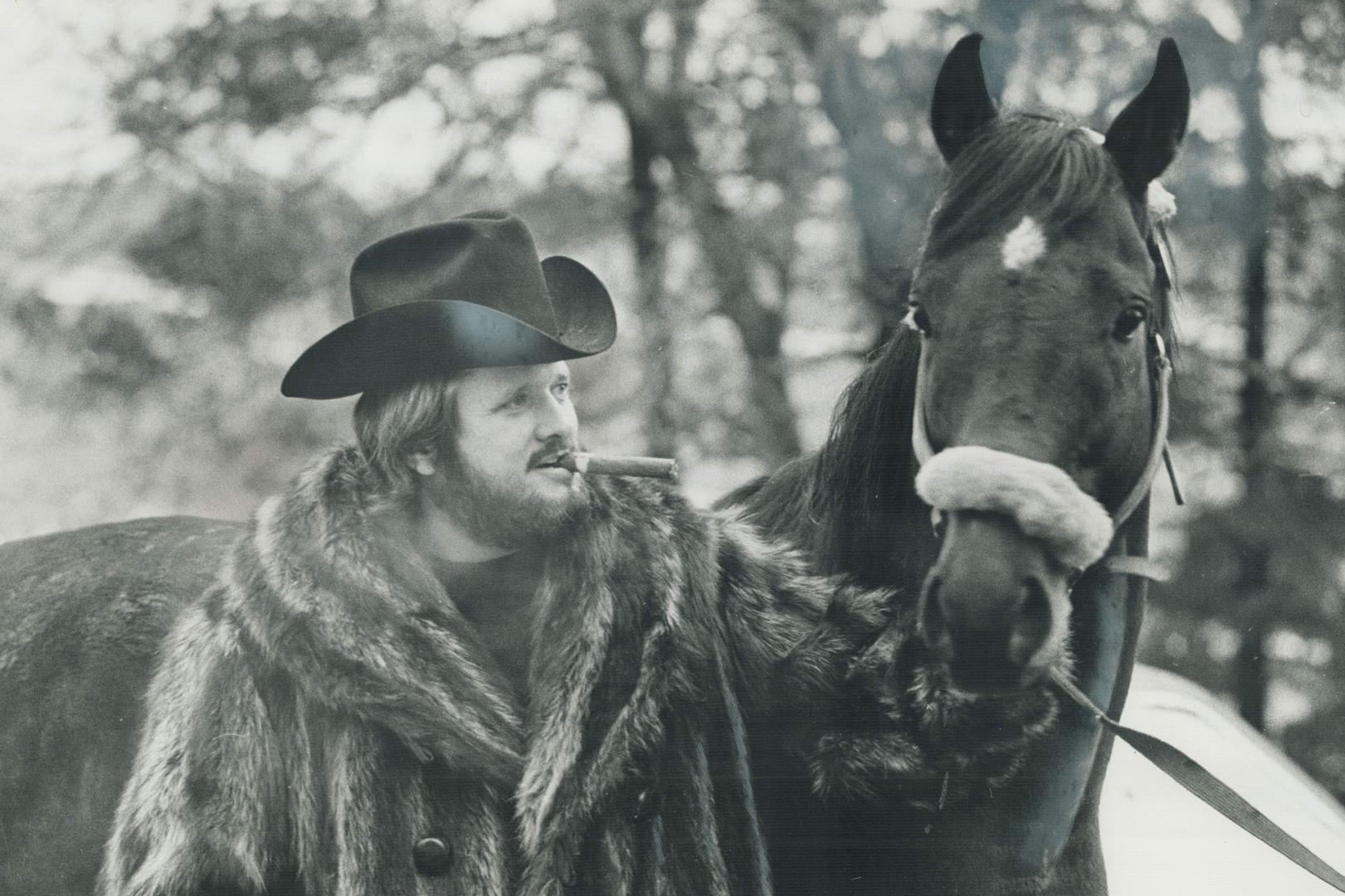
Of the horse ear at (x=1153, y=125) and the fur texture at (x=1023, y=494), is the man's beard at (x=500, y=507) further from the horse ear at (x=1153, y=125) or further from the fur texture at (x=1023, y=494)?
the horse ear at (x=1153, y=125)

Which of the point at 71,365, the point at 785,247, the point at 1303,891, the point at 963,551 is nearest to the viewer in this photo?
the point at 963,551

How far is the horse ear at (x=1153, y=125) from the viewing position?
1634 millimetres

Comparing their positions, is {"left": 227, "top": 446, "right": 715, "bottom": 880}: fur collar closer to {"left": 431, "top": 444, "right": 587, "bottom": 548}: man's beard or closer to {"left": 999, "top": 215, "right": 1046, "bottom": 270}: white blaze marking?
{"left": 431, "top": 444, "right": 587, "bottom": 548}: man's beard

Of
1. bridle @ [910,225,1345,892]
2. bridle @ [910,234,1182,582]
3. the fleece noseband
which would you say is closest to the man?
bridle @ [910,225,1345,892]

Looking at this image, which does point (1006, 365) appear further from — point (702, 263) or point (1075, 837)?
point (702, 263)

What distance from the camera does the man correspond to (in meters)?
1.79

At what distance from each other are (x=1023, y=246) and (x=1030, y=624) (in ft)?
1.59

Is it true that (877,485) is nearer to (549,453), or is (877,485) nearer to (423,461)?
(549,453)

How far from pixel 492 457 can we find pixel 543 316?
25cm

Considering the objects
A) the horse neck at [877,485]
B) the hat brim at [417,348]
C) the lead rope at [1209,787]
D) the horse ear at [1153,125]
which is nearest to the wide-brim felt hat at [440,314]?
the hat brim at [417,348]

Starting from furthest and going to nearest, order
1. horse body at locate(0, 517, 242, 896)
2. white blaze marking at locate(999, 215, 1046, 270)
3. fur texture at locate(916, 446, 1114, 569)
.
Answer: horse body at locate(0, 517, 242, 896)
white blaze marking at locate(999, 215, 1046, 270)
fur texture at locate(916, 446, 1114, 569)

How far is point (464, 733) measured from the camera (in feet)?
5.89

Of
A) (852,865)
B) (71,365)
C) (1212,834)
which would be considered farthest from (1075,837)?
(71,365)

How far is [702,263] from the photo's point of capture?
15.2 feet
